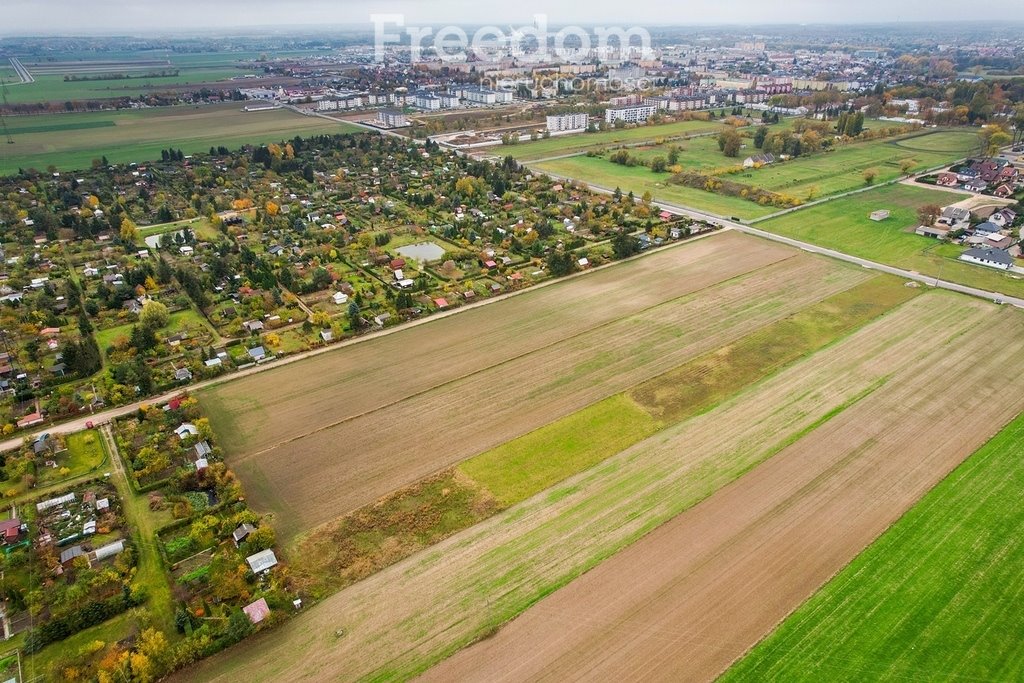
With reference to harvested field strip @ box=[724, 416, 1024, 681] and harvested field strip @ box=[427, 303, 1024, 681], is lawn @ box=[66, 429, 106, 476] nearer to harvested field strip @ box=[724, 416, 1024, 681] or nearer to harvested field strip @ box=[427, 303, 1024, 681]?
harvested field strip @ box=[427, 303, 1024, 681]

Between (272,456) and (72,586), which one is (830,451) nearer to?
(272,456)

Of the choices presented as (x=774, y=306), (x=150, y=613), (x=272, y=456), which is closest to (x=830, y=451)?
(x=774, y=306)

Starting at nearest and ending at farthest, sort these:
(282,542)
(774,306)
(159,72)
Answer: (282,542) < (774,306) < (159,72)

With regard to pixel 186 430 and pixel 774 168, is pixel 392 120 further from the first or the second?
pixel 186 430

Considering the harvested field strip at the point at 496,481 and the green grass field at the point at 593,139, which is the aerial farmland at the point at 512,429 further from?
the green grass field at the point at 593,139

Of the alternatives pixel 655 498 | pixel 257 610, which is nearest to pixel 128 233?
pixel 257 610

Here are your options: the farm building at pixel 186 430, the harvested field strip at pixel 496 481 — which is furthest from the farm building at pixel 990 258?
the farm building at pixel 186 430
